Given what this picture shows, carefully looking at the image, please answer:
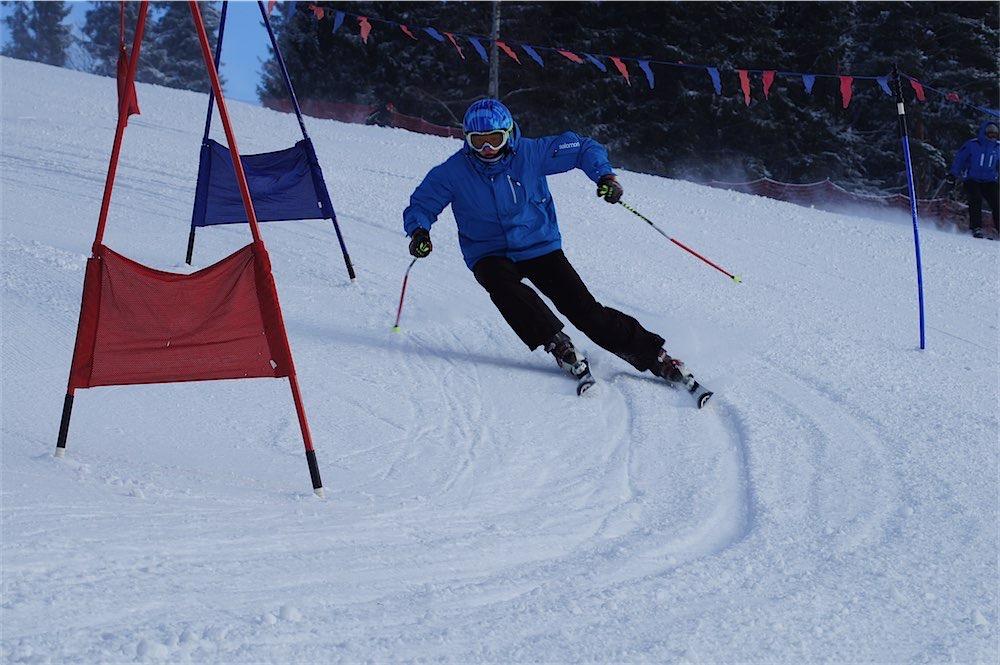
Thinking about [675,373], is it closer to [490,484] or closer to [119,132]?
[490,484]

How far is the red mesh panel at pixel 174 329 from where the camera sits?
375 cm

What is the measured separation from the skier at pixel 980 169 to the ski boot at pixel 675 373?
9637 millimetres

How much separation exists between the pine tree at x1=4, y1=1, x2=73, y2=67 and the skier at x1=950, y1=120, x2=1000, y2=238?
2127 inches

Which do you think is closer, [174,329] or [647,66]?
[174,329]

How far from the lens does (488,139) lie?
5.52m

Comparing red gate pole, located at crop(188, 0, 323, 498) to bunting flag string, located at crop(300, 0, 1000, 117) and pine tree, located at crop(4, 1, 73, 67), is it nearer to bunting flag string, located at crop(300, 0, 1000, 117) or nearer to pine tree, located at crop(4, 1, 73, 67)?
bunting flag string, located at crop(300, 0, 1000, 117)

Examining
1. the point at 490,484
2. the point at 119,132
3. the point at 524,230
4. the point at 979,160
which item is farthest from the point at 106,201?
the point at 979,160

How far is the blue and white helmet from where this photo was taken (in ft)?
17.9

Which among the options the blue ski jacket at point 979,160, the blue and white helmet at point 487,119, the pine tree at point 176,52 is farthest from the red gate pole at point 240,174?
the pine tree at point 176,52

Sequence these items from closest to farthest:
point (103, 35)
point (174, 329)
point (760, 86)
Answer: point (174, 329) → point (760, 86) → point (103, 35)

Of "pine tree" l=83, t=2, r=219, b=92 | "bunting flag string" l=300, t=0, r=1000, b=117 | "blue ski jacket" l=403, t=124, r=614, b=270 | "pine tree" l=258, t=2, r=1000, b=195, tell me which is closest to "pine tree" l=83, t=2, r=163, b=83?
"pine tree" l=83, t=2, r=219, b=92

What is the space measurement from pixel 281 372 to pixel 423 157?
10.2m

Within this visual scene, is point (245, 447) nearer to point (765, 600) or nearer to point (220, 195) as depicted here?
point (765, 600)

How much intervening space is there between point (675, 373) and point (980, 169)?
34.0ft
